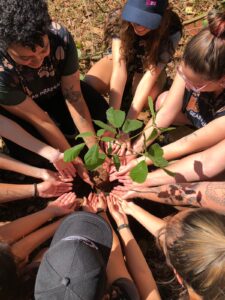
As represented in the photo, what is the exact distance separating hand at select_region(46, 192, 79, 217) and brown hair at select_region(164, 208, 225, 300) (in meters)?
0.87

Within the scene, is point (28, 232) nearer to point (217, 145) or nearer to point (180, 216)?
point (180, 216)

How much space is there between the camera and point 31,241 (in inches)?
85.2

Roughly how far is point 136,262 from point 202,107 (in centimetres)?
101

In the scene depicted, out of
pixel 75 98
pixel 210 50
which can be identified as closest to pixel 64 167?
pixel 75 98

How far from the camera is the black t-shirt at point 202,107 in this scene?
7.04 ft

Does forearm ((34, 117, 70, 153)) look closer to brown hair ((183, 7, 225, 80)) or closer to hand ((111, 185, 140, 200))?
hand ((111, 185, 140, 200))

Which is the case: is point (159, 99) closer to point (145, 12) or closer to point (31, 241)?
point (145, 12)

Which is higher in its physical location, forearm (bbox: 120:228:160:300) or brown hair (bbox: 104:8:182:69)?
brown hair (bbox: 104:8:182:69)

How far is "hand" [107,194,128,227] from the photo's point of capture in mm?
2318

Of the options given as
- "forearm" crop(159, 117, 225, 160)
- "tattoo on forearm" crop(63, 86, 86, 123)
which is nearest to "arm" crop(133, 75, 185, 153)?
"forearm" crop(159, 117, 225, 160)

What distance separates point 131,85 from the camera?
9.52 feet

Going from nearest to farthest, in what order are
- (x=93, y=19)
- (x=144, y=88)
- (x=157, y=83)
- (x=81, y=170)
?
1. (x=81, y=170)
2. (x=144, y=88)
3. (x=157, y=83)
4. (x=93, y=19)

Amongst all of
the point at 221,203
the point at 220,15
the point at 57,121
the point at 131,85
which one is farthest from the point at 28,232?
the point at 220,15

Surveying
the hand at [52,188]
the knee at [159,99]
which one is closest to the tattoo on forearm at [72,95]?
the hand at [52,188]
